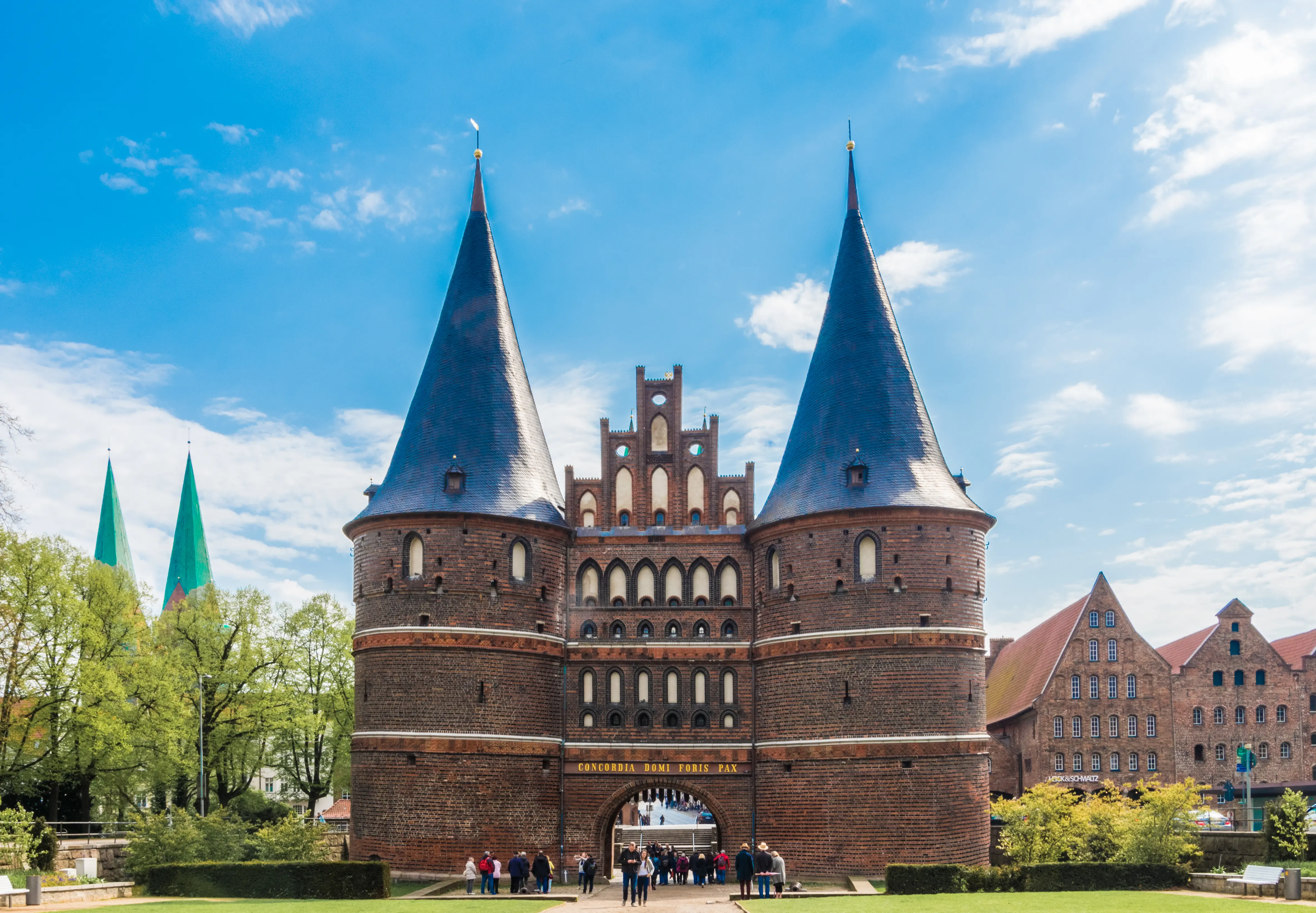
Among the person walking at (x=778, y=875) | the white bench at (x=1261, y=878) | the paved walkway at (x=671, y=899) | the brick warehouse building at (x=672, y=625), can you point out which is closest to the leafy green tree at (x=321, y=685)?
the brick warehouse building at (x=672, y=625)

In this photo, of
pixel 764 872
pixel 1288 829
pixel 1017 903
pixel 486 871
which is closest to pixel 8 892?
pixel 486 871

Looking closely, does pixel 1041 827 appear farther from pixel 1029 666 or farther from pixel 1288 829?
pixel 1029 666

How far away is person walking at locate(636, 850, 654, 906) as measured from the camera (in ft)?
97.3

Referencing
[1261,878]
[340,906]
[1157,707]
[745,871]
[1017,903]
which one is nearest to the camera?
[1017,903]

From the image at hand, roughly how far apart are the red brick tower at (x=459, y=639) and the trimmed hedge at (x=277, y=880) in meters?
4.61

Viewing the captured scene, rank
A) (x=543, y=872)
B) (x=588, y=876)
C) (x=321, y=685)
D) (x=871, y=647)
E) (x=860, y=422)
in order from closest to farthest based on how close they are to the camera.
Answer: (x=543, y=872) < (x=588, y=876) < (x=871, y=647) < (x=860, y=422) < (x=321, y=685)

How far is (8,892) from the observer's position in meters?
26.5

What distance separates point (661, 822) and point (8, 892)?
52.6 m

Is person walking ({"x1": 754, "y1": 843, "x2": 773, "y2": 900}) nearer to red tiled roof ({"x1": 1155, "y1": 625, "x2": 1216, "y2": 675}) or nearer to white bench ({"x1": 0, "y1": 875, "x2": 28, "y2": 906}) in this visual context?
white bench ({"x1": 0, "y1": 875, "x2": 28, "y2": 906})

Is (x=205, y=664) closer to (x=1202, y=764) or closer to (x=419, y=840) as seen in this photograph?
(x=419, y=840)

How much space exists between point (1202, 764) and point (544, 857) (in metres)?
39.8

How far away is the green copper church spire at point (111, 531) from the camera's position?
2862 inches

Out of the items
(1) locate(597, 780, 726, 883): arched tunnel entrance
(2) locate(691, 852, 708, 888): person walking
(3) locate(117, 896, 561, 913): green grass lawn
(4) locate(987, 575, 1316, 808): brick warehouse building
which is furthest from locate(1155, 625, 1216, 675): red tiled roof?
(3) locate(117, 896, 561, 913): green grass lawn

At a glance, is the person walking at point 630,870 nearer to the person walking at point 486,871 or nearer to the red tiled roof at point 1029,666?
the person walking at point 486,871
